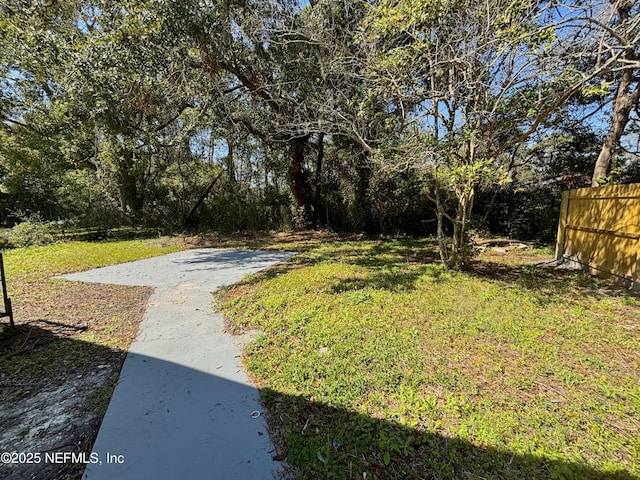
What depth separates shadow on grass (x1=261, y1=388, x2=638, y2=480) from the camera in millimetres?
1397

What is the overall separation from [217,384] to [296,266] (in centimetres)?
343

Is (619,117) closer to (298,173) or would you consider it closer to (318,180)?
(318,180)

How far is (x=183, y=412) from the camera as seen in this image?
71.7 inches

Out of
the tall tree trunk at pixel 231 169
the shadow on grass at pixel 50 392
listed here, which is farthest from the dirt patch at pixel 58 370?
the tall tree trunk at pixel 231 169

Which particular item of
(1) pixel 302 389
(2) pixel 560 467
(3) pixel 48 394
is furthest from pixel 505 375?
(3) pixel 48 394

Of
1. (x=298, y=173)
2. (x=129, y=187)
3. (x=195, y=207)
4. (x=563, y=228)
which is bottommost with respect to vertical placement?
(x=563, y=228)

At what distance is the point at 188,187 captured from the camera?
11.4 meters

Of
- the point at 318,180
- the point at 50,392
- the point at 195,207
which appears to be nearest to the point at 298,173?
the point at 318,180

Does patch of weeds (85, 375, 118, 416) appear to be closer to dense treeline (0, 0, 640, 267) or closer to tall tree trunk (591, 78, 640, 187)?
dense treeline (0, 0, 640, 267)

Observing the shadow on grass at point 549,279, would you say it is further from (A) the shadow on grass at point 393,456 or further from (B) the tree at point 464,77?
(A) the shadow on grass at point 393,456

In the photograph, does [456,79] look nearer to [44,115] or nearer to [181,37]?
[181,37]

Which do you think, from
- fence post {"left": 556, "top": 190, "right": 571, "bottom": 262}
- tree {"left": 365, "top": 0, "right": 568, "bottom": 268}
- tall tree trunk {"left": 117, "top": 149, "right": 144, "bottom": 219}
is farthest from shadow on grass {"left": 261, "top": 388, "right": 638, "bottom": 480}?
tall tree trunk {"left": 117, "top": 149, "right": 144, "bottom": 219}

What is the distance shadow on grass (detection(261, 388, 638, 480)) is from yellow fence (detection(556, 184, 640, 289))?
12.7 feet

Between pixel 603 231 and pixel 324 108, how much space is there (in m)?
4.89
